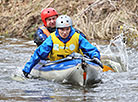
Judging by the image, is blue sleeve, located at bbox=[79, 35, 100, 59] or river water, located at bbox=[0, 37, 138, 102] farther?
blue sleeve, located at bbox=[79, 35, 100, 59]

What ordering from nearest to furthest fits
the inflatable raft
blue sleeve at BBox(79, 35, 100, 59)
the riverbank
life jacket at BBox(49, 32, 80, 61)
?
1. the inflatable raft
2. blue sleeve at BBox(79, 35, 100, 59)
3. life jacket at BBox(49, 32, 80, 61)
4. the riverbank

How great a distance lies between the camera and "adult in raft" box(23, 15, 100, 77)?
7.71 meters

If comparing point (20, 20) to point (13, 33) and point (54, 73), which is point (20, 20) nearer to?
point (13, 33)

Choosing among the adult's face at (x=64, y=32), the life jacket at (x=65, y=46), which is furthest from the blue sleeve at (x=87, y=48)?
the adult's face at (x=64, y=32)

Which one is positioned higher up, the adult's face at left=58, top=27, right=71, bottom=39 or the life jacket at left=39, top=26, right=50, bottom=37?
the adult's face at left=58, top=27, right=71, bottom=39

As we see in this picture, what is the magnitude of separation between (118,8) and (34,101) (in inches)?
413

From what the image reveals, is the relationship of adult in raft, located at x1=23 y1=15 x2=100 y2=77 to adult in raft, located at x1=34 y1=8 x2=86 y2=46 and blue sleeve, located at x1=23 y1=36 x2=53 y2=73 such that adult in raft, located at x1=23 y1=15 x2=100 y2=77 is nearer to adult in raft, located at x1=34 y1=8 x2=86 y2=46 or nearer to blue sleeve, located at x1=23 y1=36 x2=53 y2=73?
blue sleeve, located at x1=23 y1=36 x2=53 y2=73

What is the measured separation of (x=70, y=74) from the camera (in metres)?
7.27

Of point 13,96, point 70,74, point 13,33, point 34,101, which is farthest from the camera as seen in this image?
point 13,33

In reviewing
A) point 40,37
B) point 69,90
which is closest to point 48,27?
point 40,37

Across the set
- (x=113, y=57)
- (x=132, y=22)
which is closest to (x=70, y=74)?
(x=113, y=57)

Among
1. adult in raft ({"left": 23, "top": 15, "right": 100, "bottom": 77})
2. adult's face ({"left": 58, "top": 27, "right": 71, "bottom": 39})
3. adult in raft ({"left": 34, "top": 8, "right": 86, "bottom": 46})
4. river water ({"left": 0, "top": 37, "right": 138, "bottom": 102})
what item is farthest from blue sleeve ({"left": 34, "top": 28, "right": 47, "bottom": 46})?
adult's face ({"left": 58, "top": 27, "right": 71, "bottom": 39})

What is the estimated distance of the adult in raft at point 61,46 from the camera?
25.3 feet

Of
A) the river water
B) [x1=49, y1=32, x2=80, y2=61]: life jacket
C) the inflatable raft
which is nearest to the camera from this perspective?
the river water
